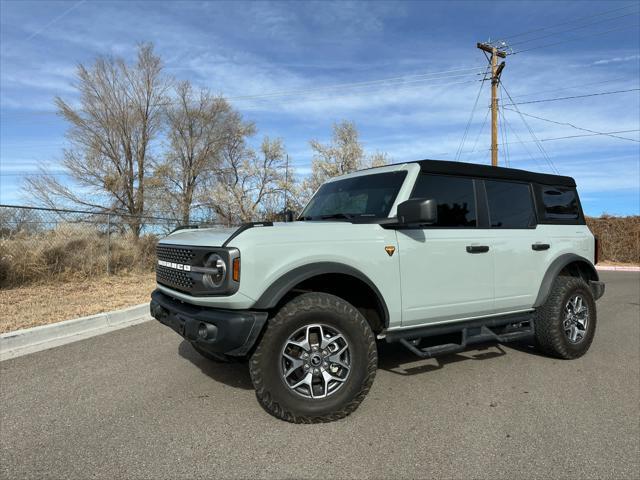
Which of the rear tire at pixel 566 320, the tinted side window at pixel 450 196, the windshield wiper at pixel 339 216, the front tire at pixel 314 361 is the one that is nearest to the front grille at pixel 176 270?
the front tire at pixel 314 361

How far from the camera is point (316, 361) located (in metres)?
3.35

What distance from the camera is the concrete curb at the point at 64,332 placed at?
5.08 m

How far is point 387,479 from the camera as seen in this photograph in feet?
8.58

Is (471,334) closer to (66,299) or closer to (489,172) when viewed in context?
(489,172)

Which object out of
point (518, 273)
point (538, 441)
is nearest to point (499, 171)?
point (518, 273)

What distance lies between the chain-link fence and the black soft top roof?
7.97 meters

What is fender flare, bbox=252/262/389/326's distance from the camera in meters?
3.17

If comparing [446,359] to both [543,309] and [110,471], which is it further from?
[110,471]

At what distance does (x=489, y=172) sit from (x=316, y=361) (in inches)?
104

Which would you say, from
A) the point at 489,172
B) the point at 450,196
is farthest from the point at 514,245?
the point at 450,196

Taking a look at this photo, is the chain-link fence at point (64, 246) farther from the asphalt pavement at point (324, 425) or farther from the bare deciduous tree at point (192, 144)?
the bare deciduous tree at point (192, 144)

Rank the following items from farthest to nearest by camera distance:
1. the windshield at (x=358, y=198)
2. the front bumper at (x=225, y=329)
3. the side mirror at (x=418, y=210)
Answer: the windshield at (x=358, y=198) → the side mirror at (x=418, y=210) → the front bumper at (x=225, y=329)

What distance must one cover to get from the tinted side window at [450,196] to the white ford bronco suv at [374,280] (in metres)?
0.01

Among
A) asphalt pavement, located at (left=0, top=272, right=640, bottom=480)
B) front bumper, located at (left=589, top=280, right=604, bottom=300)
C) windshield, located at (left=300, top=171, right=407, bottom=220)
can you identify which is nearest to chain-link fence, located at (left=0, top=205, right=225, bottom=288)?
asphalt pavement, located at (left=0, top=272, right=640, bottom=480)
